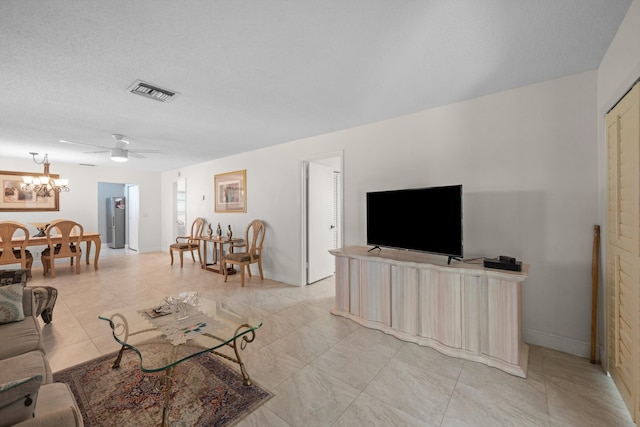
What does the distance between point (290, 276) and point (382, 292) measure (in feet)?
6.60

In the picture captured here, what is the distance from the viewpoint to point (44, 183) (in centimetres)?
507

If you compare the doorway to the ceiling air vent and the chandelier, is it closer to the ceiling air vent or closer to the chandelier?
the ceiling air vent

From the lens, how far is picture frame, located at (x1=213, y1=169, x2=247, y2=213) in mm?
5164

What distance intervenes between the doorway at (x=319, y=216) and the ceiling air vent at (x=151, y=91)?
205cm

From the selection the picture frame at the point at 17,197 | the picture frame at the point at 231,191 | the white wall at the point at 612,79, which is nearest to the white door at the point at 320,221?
the picture frame at the point at 231,191

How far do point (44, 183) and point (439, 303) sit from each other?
6943 millimetres

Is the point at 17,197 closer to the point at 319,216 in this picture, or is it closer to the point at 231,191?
the point at 231,191

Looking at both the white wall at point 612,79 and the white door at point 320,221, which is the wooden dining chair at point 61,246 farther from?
the white wall at point 612,79

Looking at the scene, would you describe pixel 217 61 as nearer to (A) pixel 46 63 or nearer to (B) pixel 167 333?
(A) pixel 46 63

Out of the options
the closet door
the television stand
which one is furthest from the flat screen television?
the closet door

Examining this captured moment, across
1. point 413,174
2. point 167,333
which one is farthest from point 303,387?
point 413,174

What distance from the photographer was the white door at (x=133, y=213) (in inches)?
299

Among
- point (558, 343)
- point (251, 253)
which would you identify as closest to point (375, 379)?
point (558, 343)

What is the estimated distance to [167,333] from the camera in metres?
1.79
